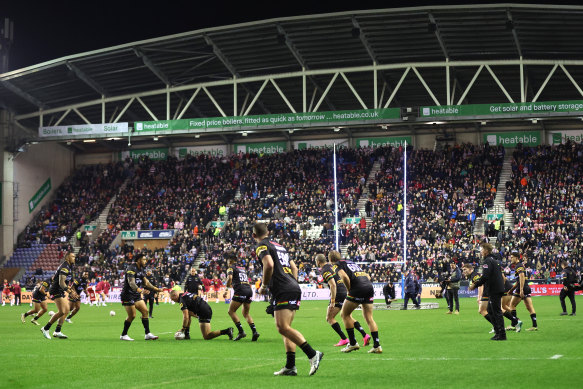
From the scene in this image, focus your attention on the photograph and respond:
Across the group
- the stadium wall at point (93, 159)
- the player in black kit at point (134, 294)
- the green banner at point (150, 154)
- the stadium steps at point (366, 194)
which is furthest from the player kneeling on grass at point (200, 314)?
the stadium wall at point (93, 159)

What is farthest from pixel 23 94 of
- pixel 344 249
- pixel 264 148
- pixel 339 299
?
pixel 339 299

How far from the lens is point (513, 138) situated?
57.0 meters

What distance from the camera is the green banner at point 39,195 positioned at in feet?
199

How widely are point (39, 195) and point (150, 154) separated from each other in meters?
9.56

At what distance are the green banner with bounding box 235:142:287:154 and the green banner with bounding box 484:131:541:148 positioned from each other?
15.9 metres

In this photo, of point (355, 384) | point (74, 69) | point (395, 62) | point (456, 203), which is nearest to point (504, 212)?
point (456, 203)

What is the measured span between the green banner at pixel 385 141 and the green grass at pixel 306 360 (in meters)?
36.4

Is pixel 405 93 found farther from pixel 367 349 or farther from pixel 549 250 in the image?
pixel 367 349

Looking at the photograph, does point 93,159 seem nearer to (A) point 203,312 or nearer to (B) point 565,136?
(B) point 565,136

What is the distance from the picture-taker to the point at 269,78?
4881cm

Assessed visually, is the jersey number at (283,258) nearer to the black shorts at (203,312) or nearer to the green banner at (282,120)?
the black shorts at (203,312)

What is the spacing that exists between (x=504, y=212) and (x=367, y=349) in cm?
3666

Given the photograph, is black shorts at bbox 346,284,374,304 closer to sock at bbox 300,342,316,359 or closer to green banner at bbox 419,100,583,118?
sock at bbox 300,342,316,359

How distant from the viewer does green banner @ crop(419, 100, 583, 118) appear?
4312 cm
